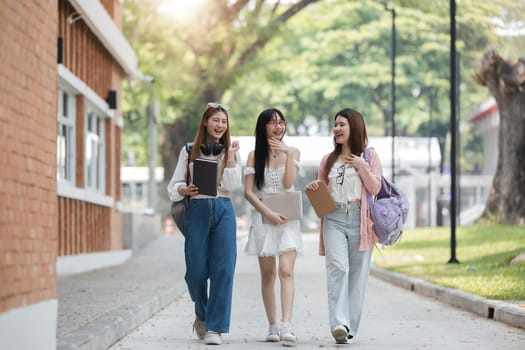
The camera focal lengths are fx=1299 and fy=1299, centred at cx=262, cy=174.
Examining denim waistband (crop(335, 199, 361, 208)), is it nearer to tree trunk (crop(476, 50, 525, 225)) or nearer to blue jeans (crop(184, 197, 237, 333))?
blue jeans (crop(184, 197, 237, 333))

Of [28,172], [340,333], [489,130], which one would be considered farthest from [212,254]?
[489,130]

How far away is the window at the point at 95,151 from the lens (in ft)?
78.9

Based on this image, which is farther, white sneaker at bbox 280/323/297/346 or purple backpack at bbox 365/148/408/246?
purple backpack at bbox 365/148/408/246

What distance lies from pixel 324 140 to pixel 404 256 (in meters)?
20.6

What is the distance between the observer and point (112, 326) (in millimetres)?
10938

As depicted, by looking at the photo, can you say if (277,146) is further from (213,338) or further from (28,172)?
(28,172)

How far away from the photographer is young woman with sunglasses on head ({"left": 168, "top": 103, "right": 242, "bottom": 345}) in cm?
1064

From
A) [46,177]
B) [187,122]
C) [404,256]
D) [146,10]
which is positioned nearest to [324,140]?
[187,122]

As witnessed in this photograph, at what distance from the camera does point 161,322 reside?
43.5 feet

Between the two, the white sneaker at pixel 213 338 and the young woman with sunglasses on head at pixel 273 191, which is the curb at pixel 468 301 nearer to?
the young woman with sunglasses on head at pixel 273 191

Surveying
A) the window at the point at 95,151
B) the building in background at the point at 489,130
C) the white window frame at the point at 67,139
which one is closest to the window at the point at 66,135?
the white window frame at the point at 67,139

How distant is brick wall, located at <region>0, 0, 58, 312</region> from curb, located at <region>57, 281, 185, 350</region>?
860 mm

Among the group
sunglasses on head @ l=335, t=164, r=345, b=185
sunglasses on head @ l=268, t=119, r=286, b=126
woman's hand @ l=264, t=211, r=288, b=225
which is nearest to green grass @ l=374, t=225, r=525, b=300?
sunglasses on head @ l=335, t=164, r=345, b=185

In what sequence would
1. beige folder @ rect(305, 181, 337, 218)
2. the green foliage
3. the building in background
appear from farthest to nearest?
1. the building in background
2. the green foliage
3. beige folder @ rect(305, 181, 337, 218)
